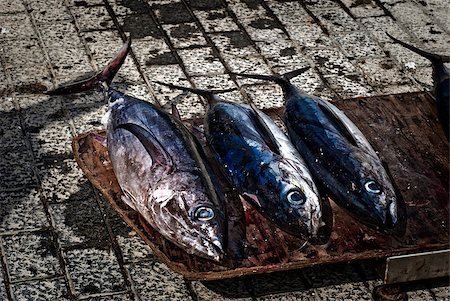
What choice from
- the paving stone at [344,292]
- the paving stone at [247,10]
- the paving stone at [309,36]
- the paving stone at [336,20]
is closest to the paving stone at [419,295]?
the paving stone at [344,292]

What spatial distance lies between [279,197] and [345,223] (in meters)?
0.42

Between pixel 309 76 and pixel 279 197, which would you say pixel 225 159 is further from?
pixel 309 76

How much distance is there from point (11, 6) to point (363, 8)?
308 cm

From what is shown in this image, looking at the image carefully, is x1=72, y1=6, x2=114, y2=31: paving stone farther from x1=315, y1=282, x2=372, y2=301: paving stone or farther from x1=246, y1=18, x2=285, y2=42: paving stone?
x1=315, y1=282, x2=372, y2=301: paving stone

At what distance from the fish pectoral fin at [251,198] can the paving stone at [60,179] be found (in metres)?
1.19

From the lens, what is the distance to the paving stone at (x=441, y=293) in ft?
14.0

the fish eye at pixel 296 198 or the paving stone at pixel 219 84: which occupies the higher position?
the fish eye at pixel 296 198

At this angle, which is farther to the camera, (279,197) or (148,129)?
(148,129)

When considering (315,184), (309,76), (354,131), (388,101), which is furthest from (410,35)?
(315,184)

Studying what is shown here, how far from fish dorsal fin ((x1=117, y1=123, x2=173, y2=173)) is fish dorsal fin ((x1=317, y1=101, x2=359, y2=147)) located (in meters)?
1.01

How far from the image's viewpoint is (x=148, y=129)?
452 centimetres

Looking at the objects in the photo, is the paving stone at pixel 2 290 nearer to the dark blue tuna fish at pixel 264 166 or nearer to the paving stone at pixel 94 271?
the paving stone at pixel 94 271

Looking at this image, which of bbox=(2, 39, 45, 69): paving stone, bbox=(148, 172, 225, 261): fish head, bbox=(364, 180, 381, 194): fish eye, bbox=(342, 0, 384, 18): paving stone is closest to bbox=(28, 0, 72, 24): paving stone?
bbox=(2, 39, 45, 69): paving stone

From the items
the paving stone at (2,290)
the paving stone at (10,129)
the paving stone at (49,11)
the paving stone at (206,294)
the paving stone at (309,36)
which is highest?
the paving stone at (206,294)
